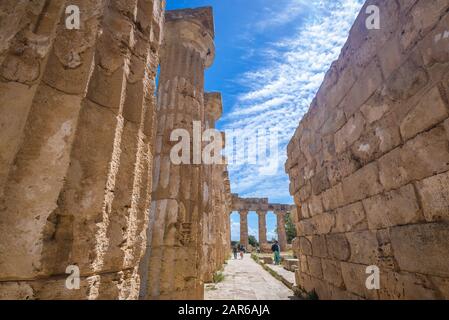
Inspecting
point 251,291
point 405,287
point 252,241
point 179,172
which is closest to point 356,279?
point 405,287

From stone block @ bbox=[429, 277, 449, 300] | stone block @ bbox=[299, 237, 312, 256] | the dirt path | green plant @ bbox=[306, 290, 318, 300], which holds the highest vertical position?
stone block @ bbox=[299, 237, 312, 256]

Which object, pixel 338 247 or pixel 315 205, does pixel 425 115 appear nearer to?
pixel 338 247

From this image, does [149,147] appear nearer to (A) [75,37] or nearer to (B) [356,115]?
(A) [75,37]

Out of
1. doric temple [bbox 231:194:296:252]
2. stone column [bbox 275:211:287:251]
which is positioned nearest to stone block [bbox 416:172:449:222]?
stone column [bbox 275:211:287:251]

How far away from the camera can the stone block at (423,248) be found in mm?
1904

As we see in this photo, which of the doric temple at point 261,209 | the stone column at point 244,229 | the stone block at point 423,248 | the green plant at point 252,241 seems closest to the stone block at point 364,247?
the stone block at point 423,248

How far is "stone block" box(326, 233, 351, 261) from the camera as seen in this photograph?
3418mm

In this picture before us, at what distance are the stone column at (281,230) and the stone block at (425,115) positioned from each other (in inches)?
1025

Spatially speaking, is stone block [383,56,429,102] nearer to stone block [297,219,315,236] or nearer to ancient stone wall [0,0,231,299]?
ancient stone wall [0,0,231,299]

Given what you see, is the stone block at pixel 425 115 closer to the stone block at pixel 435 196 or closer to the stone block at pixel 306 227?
the stone block at pixel 435 196

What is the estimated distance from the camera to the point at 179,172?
413cm

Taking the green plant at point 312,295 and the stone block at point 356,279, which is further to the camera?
the green plant at point 312,295

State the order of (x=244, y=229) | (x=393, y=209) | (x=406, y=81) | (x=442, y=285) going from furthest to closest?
1. (x=244, y=229)
2. (x=393, y=209)
3. (x=406, y=81)
4. (x=442, y=285)

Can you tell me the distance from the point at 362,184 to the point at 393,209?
0.59 metres
